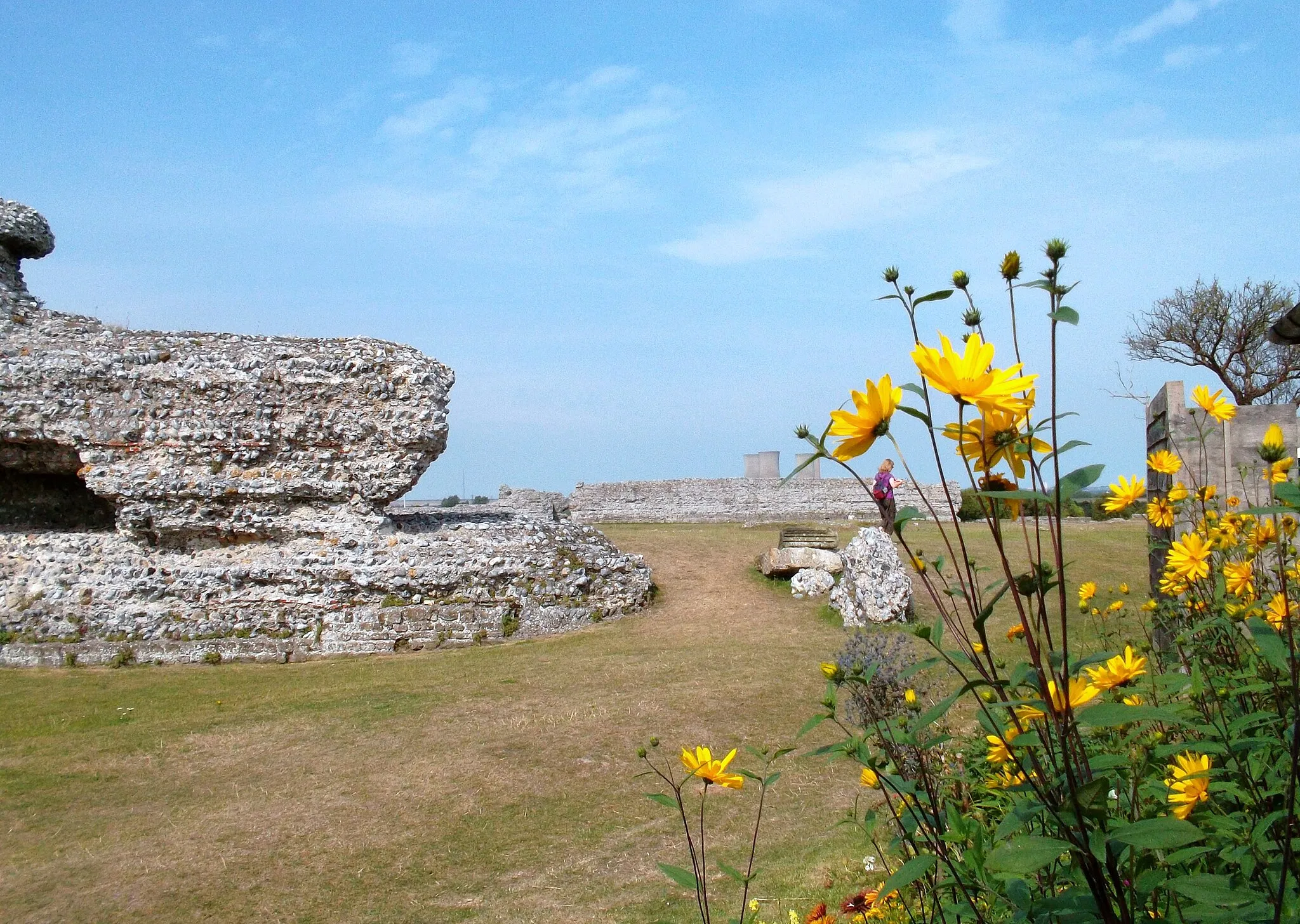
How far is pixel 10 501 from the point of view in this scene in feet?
41.8

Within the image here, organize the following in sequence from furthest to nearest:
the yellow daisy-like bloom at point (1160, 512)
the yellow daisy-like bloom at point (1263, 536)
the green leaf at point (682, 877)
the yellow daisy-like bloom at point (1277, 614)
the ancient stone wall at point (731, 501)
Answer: the ancient stone wall at point (731, 501)
the yellow daisy-like bloom at point (1160, 512)
the yellow daisy-like bloom at point (1263, 536)
the yellow daisy-like bloom at point (1277, 614)
the green leaf at point (682, 877)

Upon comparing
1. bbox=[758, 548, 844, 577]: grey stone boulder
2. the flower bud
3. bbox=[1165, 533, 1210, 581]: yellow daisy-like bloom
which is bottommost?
bbox=[758, 548, 844, 577]: grey stone boulder

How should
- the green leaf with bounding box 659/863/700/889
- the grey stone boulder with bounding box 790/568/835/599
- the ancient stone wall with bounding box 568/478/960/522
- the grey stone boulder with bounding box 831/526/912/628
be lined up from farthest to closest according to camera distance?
the ancient stone wall with bounding box 568/478/960/522 → the grey stone boulder with bounding box 790/568/835/599 → the grey stone boulder with bounding box 831/526/912/628 → the green leaf with bounding box 659/863/700/889

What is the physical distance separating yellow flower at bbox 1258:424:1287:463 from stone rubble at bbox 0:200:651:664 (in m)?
10.1

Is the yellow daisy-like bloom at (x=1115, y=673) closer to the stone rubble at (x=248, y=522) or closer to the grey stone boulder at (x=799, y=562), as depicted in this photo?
the stone rubble at (x=248, y=522)

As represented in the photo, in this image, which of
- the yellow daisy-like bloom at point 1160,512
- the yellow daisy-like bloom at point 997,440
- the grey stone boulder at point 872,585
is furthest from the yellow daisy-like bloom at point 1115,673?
the grey stone boulder at point 872,585

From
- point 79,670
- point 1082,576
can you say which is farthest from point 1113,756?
point 1082,576

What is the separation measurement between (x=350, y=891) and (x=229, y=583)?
24.2 ft

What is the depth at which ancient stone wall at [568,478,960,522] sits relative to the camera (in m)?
24.0

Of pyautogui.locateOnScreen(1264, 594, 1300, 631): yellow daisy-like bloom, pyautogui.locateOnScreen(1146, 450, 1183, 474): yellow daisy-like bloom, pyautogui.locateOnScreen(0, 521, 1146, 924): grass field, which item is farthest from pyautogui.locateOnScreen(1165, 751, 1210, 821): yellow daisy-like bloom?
pyautogui.locateOnScreen(0, 521, 1146, 924): grass field

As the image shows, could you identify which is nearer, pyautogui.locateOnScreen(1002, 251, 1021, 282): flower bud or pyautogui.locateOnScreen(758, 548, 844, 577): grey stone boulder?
pyautogui.locateOnScreen(1002, 251, 1021, 282): flower bud

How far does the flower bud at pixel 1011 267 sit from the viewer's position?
4.61 ft

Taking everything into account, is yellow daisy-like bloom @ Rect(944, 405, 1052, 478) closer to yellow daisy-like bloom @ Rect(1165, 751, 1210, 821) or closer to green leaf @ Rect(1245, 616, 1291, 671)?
green leaf @ Rect(1245, 616, 1291, 671)

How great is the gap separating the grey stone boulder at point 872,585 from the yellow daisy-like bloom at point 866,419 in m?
9.85
